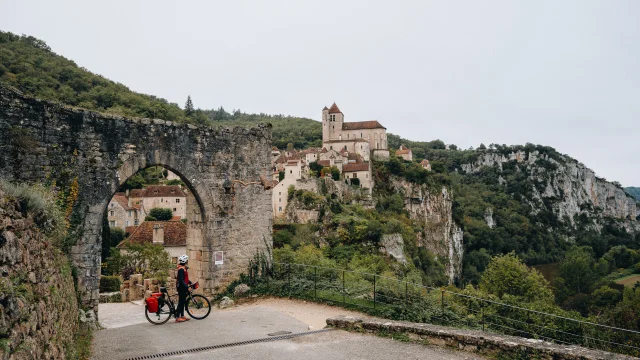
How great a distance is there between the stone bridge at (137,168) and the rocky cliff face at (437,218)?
222 ft

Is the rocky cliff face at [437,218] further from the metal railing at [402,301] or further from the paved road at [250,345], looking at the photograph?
the paved road at [250,345]

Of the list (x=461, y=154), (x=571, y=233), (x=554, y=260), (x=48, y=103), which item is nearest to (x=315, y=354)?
(x=48, y=103)

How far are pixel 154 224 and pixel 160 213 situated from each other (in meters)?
32.1

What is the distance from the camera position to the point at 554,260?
9462 centimetres

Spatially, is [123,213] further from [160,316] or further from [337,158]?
[160,316]

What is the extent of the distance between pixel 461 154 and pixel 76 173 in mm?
162340

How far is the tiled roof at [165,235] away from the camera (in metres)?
30.6

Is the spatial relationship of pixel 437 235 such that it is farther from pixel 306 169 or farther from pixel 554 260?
pixel 554 260

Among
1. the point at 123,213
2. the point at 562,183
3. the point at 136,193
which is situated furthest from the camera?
the point at 562,183

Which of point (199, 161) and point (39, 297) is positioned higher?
point (199, 161)

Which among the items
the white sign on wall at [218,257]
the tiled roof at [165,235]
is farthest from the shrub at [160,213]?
the white sign on wall at [218,257]

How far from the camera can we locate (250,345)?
7.19m

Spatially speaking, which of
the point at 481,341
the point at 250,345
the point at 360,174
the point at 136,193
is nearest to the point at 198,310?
the point at 250,345

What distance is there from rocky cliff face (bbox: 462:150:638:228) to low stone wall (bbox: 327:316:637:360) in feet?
394
